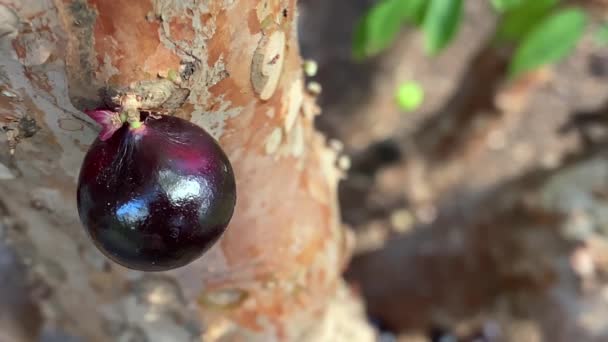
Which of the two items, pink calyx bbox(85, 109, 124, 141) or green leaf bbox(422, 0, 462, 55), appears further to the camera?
green leaf bbox(422, 0, 462, 55)

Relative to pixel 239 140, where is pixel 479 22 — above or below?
below

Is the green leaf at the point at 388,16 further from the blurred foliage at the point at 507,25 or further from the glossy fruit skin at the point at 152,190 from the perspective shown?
the glossy fruit skin at the point at 152,190

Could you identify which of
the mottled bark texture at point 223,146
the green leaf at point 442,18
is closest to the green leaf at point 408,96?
the green leaf at point 442,18

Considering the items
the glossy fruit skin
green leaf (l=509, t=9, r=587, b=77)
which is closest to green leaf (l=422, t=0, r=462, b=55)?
green leaf (l=509, t=9, r=587, b=77)

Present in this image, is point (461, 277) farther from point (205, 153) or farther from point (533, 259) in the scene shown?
point (205, 153)

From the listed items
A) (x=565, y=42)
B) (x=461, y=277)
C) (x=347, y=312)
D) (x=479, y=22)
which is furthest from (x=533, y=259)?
(x=479, y=22)

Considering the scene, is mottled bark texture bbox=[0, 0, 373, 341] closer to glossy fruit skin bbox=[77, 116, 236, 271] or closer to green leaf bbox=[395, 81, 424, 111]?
glossy fruit skin bbox=[77, 116, 236, 271]

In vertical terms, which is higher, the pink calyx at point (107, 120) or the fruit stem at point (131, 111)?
the fruit stem at point (131, 111)
